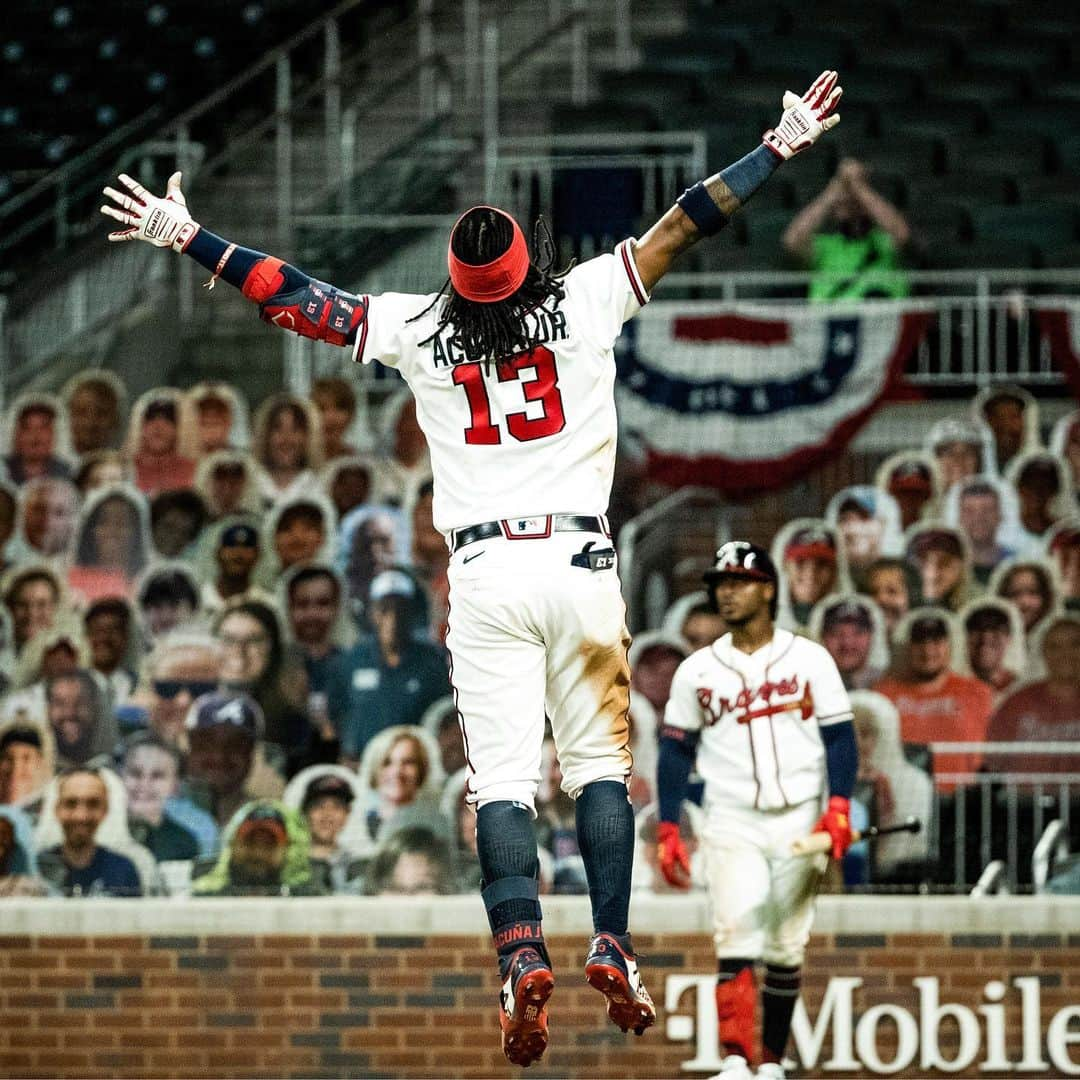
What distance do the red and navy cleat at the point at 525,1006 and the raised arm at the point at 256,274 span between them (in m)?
1.63

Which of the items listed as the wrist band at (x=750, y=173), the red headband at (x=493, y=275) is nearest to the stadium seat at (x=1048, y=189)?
the wrist band at (x=750, y=173)

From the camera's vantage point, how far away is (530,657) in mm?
5574

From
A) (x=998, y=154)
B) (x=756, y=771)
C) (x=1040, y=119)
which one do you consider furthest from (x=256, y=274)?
(x=1040, y=119)

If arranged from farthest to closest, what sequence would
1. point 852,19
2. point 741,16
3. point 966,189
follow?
point 741,16 < point 852,19 < point 966,189

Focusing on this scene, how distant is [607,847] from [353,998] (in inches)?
147

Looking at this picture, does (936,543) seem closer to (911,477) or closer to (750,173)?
(911,477)

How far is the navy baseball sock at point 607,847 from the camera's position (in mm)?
5523

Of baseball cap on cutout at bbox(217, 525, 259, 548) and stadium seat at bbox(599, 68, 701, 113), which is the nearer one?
baseball cap on cutout at bbox(217, 525, 259, 548)

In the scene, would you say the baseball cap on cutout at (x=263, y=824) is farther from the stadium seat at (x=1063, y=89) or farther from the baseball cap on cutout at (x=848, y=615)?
the stadium seat at (x=1063, y=89)

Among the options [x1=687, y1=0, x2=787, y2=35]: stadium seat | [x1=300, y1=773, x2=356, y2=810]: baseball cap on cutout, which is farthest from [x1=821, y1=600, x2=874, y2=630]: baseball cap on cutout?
[x1=687, y1=0, x2=787, y2=35]: stadium seat

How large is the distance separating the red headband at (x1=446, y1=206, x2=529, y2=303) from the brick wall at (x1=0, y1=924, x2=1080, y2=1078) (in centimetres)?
403

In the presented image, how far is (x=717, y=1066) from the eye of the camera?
29.1 ft

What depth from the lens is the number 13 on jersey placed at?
18.3 feet

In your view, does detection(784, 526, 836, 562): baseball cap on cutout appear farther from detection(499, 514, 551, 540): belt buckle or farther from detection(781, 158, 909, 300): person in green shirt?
detection(499, 514, 551, 540): belt buckle
